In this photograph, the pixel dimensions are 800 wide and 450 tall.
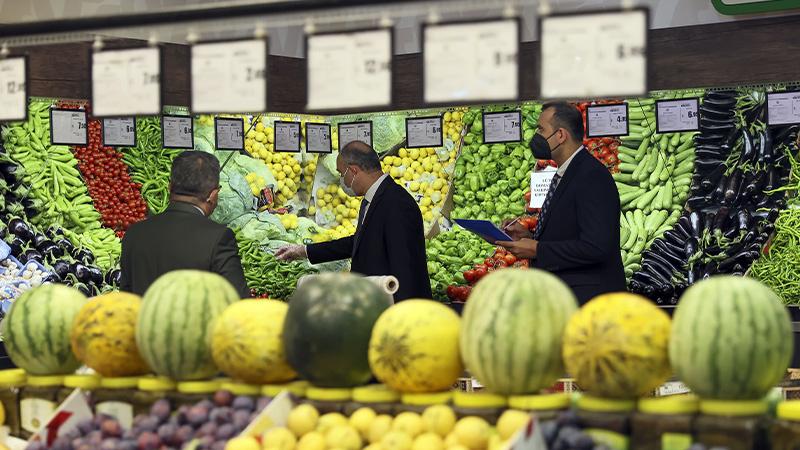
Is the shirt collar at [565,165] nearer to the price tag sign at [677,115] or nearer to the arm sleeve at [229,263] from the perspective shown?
the arm sleeve at [229,263]

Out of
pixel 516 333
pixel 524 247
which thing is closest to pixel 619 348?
pixel 516 333

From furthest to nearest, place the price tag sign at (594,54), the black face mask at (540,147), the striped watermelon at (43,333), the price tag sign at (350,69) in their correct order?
the black face mask at (540,147), the striped watermelon at (43,333), the price tag sign at (350,69), the price tag sign at (594,54)

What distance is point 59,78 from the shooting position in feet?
24.8

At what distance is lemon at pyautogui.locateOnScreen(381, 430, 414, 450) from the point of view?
3238mm

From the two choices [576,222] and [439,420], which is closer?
[439,420]

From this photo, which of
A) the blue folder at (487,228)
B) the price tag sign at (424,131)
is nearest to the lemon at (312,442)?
the blue folder at (487,228)

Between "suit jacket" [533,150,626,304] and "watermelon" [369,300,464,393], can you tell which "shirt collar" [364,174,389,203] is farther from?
"watermelon" [369,300,464,393]

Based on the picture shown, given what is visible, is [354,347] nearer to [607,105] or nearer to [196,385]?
[196,385]

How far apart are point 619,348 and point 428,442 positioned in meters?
0.56

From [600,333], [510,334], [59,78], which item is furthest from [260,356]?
[59,78]

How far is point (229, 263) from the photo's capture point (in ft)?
16.9

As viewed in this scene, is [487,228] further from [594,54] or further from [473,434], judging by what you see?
[473,434]

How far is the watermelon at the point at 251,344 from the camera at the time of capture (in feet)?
12.0

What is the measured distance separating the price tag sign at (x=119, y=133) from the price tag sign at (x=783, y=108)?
405 cm
